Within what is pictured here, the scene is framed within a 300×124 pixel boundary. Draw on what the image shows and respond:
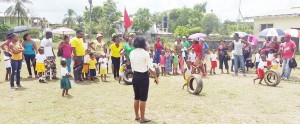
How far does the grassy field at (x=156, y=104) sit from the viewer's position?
641 cm

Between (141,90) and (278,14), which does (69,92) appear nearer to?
(141,90)

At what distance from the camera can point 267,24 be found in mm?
28344

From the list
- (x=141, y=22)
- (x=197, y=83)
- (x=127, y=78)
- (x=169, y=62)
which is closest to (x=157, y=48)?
(x=169, y=62)

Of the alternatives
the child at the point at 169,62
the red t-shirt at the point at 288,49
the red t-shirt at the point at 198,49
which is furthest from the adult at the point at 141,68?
the red t-shirt at the point at 288,49

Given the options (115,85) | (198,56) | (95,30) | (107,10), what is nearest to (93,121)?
(115,85)

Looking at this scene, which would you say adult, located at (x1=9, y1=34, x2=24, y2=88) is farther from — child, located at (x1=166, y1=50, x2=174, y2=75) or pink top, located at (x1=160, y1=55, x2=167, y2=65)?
child, located at (x1=166, y1=50, x2=174, y2=75)

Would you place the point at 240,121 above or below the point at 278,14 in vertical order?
below

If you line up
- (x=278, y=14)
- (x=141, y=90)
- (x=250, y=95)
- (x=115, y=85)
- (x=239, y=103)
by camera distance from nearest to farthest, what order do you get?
(x=141, y=90)
(x=239, y=103)
(x=250, y=95)
(x=115, y=85)
(x=278, y=14)

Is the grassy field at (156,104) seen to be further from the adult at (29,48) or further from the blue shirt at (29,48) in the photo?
the blue shirt at (29,48)

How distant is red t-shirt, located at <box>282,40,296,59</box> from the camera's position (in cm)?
1184

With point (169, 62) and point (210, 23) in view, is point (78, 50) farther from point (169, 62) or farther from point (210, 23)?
point (210, 23)

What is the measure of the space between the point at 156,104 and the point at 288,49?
6.89 m

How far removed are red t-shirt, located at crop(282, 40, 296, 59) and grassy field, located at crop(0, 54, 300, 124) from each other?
5.41ft

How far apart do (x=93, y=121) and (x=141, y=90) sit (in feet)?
3.85
